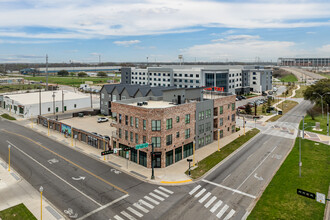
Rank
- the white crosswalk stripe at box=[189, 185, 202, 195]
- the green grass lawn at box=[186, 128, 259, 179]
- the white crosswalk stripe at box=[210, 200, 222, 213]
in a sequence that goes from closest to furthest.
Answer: the white crosswalk stripe at box=[210, 200, 222, 213] → the white crosswalk stripe at box=[189, 185, 202, 195] → the green grass lawn at box=[186, 128, 259, 179]

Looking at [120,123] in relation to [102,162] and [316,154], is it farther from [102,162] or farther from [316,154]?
[316,154]

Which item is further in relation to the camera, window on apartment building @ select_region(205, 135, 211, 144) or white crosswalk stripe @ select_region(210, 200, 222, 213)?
window on apartment building @ select_region(205, 135, 211, 144)

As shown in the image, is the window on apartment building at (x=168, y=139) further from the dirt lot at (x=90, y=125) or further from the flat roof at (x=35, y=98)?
the flat roof at (x=35, y=98)

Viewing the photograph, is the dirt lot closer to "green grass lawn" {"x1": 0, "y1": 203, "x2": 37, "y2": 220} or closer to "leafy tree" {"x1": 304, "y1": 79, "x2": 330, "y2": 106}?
"green grass lawn" {"x1": 0, "y1": 203, "x2": 37, "y2": 220}

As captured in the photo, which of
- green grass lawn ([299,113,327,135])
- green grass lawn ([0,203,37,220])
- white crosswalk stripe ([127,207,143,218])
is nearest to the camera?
green grass lawn ([0,203,37,220])

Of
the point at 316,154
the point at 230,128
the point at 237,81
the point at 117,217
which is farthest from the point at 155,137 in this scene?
the point at 237,81

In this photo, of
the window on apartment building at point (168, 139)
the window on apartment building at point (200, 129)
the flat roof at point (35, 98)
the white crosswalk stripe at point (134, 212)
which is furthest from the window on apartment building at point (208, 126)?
the flat roof at point (35, 98)

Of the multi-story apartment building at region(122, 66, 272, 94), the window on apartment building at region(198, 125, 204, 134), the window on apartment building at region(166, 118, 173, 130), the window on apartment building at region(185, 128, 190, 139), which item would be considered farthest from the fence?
the multi-story apartment building at region(122, 66, 272, 94)
